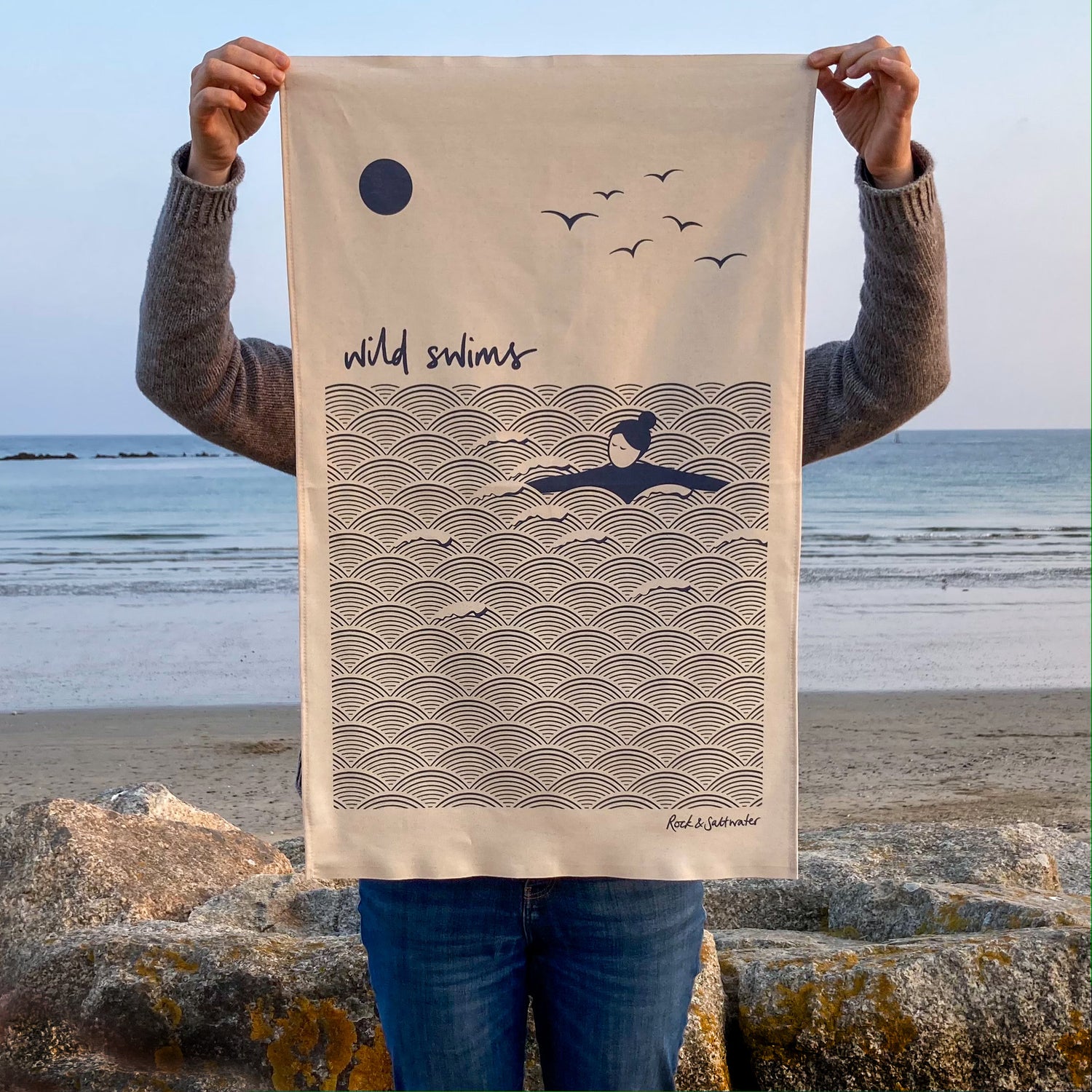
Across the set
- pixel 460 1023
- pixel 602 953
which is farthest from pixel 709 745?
pixel 460 1023

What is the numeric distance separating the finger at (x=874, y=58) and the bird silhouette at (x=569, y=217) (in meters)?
0.44

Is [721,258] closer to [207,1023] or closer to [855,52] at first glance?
[855,52]

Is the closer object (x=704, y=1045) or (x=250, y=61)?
(x=250, y=61)

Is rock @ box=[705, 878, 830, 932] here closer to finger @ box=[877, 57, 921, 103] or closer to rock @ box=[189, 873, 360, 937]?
rock @ box=[189, 873, 360, 937]

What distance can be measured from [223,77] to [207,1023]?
1873 millimetres

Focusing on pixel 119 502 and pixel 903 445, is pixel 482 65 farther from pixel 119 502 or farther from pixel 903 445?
pixel 903 445

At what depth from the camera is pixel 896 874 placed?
3.16 meters

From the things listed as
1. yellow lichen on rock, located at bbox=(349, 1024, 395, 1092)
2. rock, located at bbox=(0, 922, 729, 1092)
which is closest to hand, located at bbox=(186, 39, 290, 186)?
rock, located at bbox=(0, 922, 729, 1092)

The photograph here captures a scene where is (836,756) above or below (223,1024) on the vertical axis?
below

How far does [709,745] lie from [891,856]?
1.93m

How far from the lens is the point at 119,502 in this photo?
24000 millimetres

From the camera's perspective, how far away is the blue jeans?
1657mm

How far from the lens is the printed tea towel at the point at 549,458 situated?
64.1 inches

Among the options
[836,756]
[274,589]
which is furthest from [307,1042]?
[274,589]
